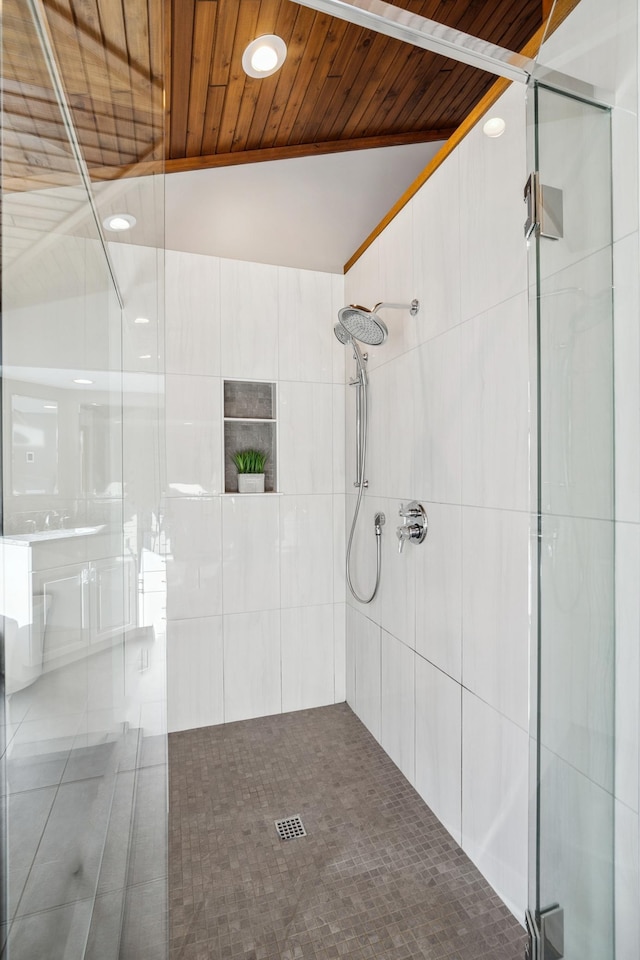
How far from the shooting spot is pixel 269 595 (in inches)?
104

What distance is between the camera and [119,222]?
2.68 feet

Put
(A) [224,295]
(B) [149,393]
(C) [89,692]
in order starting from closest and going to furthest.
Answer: (C) [89,692], (B) [149,393], (A) [224,295]

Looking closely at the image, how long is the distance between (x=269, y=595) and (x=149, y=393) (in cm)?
165

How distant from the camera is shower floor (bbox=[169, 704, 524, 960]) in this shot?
4.47 ft

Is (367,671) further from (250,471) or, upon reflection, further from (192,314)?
(192,314)

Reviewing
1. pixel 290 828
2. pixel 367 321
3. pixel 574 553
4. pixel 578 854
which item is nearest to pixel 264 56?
pixel 367 321

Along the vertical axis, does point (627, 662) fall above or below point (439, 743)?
above

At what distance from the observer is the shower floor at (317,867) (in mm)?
1362

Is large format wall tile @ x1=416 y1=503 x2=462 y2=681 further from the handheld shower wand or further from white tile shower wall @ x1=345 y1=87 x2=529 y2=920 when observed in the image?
the handheld shower wand

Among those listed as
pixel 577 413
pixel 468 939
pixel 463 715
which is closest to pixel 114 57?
pixel 577 413

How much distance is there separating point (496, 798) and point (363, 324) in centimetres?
159

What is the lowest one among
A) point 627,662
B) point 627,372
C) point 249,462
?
point 627,662

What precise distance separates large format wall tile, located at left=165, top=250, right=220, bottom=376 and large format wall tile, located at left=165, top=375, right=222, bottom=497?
0.08m

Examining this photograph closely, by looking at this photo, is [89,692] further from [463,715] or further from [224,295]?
[224,295]
